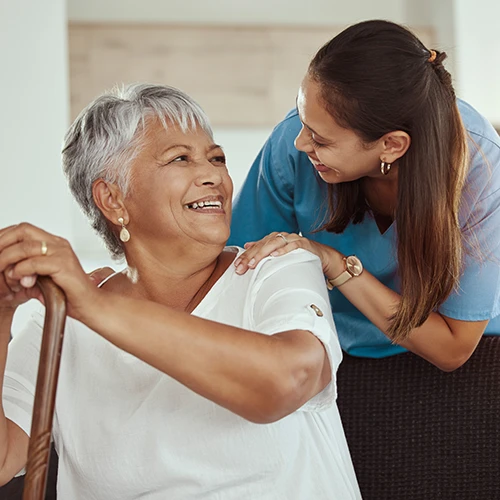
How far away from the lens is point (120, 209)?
5.53 feet

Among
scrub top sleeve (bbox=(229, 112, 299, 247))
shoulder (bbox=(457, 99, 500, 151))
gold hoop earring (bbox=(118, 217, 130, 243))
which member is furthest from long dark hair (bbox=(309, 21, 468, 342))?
gold hoop earring (bbox=(118, 217, 130, 243))

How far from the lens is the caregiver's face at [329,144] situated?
1.70 meters

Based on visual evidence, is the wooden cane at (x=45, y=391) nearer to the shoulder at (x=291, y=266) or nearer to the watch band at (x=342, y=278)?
the shoulder at (x=291, y=266)

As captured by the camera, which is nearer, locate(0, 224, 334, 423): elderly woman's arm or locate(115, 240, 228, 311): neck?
locate(0, 224, 334, 423): elderly woman's arm

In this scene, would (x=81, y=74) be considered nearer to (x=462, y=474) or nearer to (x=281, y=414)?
(x=462, y=474)

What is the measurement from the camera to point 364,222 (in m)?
1.99

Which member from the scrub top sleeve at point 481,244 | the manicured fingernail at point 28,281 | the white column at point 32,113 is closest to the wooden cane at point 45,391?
the manicured fingernail at point 28,281

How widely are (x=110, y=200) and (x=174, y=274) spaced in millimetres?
188

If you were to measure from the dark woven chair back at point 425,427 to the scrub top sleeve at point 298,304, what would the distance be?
1.54 feet

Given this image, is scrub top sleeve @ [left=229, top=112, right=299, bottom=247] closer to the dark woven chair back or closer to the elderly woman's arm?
the dark woven chair back

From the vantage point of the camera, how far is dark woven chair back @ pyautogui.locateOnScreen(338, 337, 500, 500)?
1889 mm

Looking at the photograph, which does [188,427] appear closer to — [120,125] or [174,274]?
[174,274]

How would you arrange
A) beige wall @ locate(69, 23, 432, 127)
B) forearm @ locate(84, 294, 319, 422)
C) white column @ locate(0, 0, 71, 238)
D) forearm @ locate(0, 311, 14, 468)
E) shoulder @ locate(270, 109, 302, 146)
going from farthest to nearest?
beige wall @ locate(69, 23, 432, 127), white column @ locate(0, 0, 71, 238), shoulder @ locate(270, 109, 302, 146), forearm @ locate(0, 311, 14, 468), forearm @ locate(84, 294, 319, 422)

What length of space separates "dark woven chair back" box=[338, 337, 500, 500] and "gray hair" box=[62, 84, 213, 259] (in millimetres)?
696
